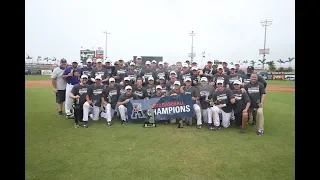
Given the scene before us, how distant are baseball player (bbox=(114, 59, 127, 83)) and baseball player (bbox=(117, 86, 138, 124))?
3.61ft

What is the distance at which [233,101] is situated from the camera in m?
6.80

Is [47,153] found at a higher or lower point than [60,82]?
lower

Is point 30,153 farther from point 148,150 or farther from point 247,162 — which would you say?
point 247,162

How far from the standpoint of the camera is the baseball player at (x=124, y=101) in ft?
24.4

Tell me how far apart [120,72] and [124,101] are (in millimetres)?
1482

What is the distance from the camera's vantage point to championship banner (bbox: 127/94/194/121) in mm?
7367

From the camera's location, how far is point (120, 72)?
8.58m

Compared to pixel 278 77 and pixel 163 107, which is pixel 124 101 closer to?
pixel 163 107

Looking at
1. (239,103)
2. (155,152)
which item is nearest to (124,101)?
(155,152)

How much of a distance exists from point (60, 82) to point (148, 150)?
15.7 ft
